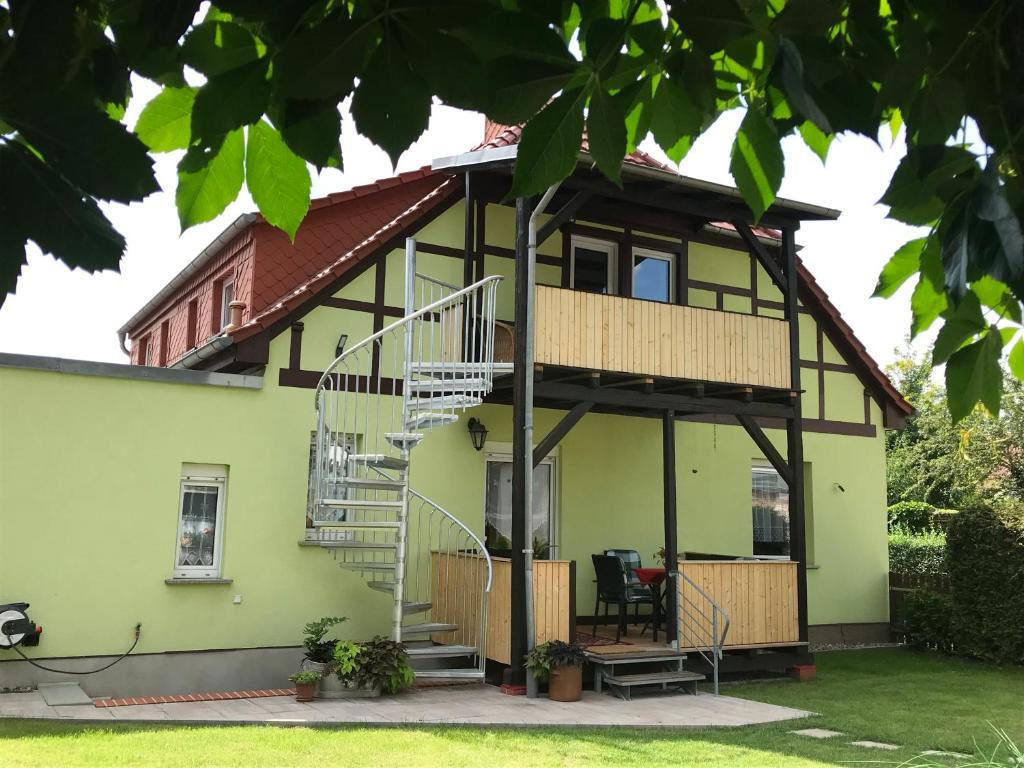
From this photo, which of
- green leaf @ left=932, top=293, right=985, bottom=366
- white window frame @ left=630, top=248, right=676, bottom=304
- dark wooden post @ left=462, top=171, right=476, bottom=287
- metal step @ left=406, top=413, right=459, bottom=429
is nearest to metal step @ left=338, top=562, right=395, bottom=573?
metal step @ left=406, top=413, right=459, bottom=429

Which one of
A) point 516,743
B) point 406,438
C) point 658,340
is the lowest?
point 516,743

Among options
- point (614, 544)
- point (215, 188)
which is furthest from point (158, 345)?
point (215, 188)

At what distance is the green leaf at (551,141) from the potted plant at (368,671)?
7947 millimetres

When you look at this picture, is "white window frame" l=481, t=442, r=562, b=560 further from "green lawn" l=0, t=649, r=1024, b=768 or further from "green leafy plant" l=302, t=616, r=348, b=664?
"green lawn" l=0, t=649, r=1024, b=768

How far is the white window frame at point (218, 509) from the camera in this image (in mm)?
9180

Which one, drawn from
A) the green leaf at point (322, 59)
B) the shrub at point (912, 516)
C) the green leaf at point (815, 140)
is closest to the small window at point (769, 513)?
the shrub at point (912, 516)

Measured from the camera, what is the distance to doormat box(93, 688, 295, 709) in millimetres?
8039

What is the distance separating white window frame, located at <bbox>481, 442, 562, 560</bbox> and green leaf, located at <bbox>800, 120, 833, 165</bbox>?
946cm

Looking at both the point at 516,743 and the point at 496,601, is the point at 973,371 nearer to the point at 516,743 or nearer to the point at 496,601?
the point at 516,743

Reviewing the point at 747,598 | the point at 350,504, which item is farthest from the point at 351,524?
the point at 747,598

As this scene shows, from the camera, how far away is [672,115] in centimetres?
127

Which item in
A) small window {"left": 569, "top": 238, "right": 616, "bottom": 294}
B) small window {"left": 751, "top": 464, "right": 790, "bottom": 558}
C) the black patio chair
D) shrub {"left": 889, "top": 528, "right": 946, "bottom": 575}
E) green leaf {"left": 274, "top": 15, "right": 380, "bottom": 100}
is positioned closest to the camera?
green leaf {"left": 274, "top": 15, "right": 380, "bottom": 100}

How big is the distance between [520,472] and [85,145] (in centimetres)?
858

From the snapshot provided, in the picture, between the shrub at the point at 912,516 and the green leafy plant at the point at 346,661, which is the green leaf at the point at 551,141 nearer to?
the green leafy plant at the point at 346,661
